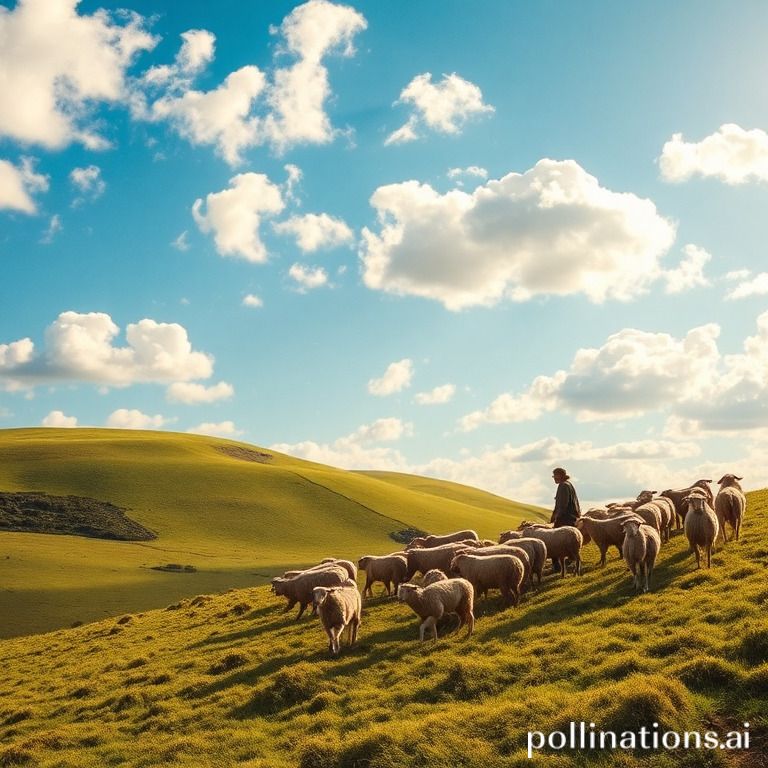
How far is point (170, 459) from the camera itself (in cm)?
11694

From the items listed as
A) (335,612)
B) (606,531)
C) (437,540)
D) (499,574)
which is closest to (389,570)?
(437,540)

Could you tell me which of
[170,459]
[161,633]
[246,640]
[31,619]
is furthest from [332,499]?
[246,640]

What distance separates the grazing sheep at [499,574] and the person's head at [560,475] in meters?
5.09

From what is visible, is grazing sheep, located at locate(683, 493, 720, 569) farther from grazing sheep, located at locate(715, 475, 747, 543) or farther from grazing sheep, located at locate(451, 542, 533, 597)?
grazing sheep, located at locate(451, 542, 533, 597)

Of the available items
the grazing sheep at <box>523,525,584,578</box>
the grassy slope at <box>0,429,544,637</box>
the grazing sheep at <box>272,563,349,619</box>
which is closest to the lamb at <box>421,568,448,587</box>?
the grazing sheep at <box>272,563,349,619</box>

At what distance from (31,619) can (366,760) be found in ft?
141

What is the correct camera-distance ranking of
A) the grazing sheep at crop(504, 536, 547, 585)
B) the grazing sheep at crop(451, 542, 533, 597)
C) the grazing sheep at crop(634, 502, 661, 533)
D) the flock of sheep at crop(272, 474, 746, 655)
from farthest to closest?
the grazing sheep at crop(634, 502, 661, 533), the grazing sheep at crop(504, 536, 547, 585), the grazing sheep at crop(451, 542, 533, 597), the flock of sheep at crop(272, 474, 746, 655)

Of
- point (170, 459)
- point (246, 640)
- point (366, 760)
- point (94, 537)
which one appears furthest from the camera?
point (170, 459)

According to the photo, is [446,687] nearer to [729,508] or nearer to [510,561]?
[510,561]

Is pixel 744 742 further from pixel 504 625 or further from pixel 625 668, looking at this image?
pixel 504 625

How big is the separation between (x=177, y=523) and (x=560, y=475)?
74089mm

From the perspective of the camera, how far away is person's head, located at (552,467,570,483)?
22.8 m

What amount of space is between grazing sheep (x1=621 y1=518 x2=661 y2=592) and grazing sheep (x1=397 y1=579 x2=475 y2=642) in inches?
179

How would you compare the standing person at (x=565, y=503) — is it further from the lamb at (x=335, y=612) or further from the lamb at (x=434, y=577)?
the lamb at (x=335, y=612)
